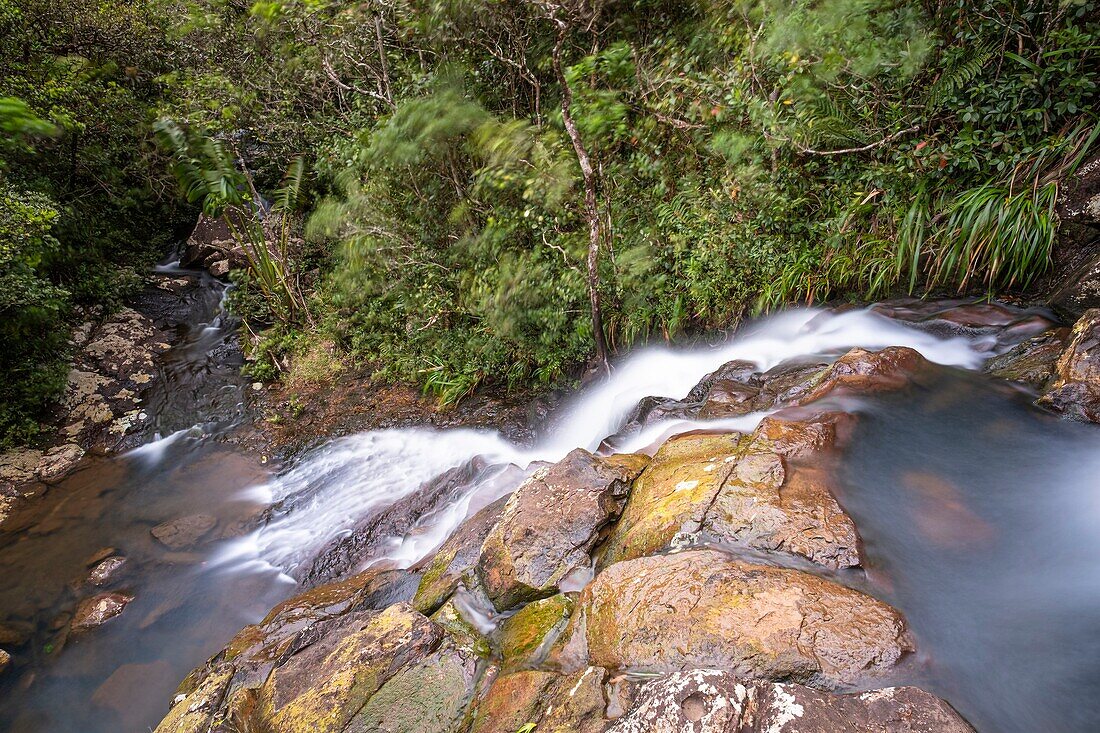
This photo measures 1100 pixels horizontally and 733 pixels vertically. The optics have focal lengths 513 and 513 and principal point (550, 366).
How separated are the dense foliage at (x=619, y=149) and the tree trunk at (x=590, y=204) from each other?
5cm

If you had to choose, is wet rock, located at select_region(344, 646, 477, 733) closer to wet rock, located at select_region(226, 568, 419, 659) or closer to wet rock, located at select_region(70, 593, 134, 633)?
wet rock, located at select_region(226, 568, 419, 659)

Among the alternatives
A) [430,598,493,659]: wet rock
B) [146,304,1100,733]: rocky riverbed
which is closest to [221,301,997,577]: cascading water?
[146,304,1100,733]: rocky riverbed

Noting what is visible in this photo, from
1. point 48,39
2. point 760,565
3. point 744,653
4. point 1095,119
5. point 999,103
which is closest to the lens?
point 744,653

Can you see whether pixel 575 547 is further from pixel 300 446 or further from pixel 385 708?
pixel 300 446

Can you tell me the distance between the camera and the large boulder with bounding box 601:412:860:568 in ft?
9.96

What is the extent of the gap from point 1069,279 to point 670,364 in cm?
395

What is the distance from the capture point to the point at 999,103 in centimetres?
490

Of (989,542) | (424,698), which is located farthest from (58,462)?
(989,542)

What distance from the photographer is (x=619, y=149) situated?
7.67 m

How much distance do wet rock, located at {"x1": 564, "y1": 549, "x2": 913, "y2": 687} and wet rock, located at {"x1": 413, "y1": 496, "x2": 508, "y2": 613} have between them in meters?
1.51

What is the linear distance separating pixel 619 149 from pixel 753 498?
19.7 feet

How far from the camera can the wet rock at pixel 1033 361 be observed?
167 inches

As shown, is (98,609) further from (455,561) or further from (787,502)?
(787,502)

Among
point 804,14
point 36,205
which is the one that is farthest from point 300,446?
point 804,14
